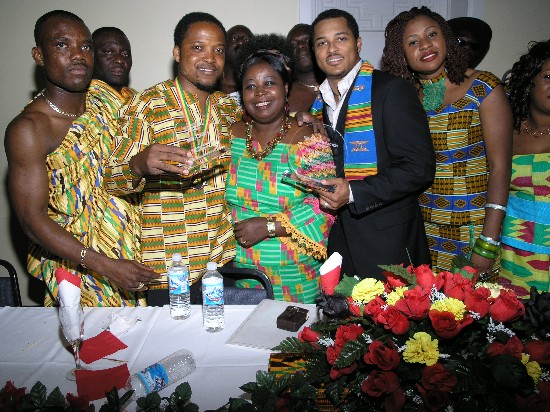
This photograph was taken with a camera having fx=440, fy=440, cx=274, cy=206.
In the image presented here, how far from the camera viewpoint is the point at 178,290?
6.10ft

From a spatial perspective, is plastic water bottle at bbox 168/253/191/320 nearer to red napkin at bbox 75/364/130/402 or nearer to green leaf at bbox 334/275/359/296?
red napkin at bbox 75/364/130/402

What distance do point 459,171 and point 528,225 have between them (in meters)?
0.51

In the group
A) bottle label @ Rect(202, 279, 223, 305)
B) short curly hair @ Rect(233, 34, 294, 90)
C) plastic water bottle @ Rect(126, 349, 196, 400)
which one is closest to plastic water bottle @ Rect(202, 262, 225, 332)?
bottle label @ Rect(202, 279, 223, 305)

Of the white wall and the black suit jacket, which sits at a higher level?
the white wall

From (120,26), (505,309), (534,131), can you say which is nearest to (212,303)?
(505,309)

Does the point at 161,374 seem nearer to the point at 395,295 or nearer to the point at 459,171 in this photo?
the point at 395,295

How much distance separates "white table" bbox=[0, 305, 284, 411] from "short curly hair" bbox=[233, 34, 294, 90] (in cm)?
Answer: 132

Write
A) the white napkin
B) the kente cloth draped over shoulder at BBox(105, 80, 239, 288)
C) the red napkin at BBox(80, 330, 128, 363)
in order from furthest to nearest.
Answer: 1. the kente cloth draped over shoulder at BBox(105, 80, 239, 288)
2. the white napkin
3. the red napkin at BBox(80, 330, 128, 363)

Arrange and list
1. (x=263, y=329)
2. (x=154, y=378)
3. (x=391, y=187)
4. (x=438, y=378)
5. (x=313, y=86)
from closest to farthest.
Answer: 1. (x=438, y=378)
2. (x=154, y=378)
3. (x=263, y=329)
4. (x=391, y=187)
5. (x=313, y=86)

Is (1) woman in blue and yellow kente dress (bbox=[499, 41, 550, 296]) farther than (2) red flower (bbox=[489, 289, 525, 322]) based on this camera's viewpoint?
Yes

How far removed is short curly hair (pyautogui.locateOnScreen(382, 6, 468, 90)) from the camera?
2422mm

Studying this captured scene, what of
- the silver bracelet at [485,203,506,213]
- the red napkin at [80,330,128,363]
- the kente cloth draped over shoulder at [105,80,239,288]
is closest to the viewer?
the red napkin at [80,330,128,363]

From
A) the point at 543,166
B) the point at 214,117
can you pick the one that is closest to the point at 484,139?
the point at 543,166

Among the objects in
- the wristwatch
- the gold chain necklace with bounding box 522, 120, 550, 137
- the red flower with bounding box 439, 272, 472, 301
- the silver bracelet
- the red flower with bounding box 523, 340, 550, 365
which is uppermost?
the gold chain necklace with bounding box 522, 120, 550, 137
